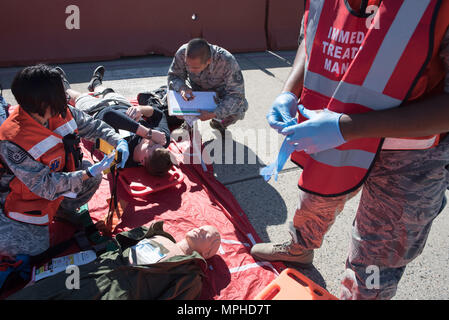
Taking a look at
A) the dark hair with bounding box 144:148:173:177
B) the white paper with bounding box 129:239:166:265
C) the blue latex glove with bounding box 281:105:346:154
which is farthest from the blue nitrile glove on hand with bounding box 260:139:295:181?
the dark hair with bounding box 144:148:173:177

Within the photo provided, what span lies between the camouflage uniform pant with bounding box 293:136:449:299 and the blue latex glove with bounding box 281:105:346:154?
0.31 metres

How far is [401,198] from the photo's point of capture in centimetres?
156

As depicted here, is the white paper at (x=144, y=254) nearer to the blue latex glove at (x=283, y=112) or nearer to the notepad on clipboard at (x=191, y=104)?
the blue latex glove at (x=283, y=112)

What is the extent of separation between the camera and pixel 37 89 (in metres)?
1.95

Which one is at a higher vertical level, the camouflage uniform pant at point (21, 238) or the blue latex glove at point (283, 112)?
the blue latex glove at point (283, 112)

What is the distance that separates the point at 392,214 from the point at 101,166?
1.82 m

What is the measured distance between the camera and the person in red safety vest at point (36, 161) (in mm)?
1988

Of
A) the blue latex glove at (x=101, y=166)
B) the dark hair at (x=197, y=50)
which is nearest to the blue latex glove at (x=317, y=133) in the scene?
the blue latex glove at (x=101, y=166)

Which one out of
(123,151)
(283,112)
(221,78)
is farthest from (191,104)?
(283,112)

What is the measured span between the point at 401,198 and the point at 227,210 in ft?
5.71

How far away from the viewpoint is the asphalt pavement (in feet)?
8.41

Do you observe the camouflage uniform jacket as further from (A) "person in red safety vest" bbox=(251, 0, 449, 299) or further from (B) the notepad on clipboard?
(A) "person in red safety vest" bbox=(251, 0, 449, 299)

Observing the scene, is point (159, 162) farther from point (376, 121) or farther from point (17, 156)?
point (376, 121)

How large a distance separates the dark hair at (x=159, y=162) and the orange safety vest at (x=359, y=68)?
1.71 meters
